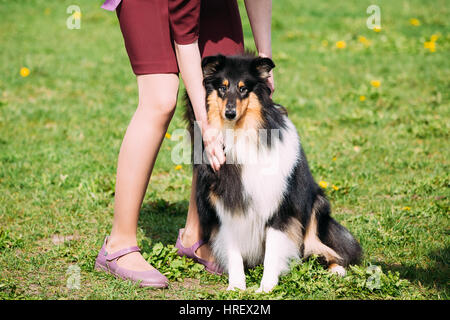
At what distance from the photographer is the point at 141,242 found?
383cm

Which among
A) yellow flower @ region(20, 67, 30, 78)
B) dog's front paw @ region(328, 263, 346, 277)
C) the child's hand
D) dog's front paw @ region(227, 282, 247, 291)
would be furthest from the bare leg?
yellow flower @ region(20, 67, 30, 78)

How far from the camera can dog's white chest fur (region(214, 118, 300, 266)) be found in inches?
119

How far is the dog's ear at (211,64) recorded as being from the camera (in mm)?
2983

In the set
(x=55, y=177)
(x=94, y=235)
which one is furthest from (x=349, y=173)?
(x=55, y=177)

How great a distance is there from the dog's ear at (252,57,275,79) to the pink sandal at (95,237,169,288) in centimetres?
125

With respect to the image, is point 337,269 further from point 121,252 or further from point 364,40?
point 364,40

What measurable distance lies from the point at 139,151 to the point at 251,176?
655 mm

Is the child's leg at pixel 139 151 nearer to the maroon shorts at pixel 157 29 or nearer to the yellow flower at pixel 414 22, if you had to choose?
the maroon shorts at pixel 157 29

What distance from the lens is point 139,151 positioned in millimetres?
3104

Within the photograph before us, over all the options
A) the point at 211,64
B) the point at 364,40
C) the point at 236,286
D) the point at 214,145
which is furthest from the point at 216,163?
the point at 364,40

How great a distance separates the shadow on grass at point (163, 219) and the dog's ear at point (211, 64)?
1374mm

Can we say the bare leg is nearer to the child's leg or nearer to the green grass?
the child's leg

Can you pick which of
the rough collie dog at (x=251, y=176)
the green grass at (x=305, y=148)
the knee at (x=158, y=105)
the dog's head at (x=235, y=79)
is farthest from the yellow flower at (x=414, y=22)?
the knee at (x=158, y=105)
